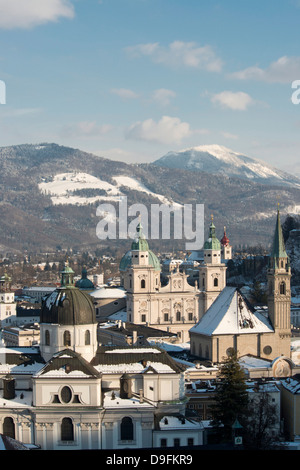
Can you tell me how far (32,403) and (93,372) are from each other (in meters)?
3.42

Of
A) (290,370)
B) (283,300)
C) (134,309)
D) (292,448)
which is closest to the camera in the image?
(292,448)

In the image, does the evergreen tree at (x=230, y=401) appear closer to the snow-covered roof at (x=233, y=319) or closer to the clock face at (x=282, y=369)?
the clock face at (x=282, y=369)

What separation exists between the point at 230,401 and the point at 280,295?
1856 centimetres

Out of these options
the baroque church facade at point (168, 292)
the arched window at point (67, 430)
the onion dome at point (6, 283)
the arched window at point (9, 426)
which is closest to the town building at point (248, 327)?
the arched window at point (67, 430)

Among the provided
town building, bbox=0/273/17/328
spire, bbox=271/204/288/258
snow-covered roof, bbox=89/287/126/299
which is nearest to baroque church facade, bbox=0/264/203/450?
spire, bbox=271/204/288/258

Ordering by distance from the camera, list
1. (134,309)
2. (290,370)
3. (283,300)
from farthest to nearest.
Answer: (134,309)
(283,300)
(290,370)

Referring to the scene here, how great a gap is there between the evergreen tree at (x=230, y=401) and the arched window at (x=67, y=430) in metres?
6.98

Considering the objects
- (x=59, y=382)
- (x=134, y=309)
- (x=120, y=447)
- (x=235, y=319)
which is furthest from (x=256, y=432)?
(x=134, y=309)

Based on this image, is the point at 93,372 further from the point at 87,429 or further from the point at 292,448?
the point at 292,448

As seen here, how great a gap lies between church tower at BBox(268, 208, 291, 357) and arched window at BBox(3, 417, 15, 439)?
22.8 m

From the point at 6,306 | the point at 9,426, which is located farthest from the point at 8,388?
the point at 6,306

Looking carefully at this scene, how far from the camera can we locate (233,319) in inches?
2571

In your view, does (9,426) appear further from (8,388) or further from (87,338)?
(87,338)

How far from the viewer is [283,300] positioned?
67.6 meters
